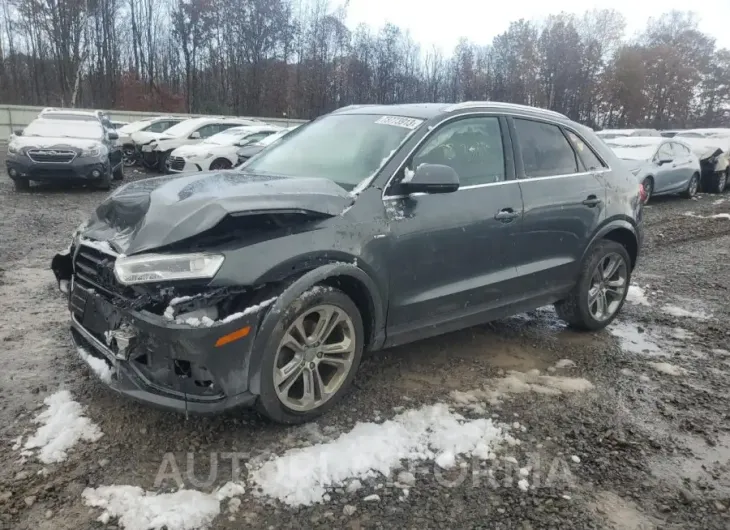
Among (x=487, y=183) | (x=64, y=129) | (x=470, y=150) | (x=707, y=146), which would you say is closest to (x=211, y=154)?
(x=64, y=129)

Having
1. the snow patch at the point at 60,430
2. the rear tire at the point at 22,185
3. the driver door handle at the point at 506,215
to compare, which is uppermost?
the driver door handle at the point at 506,215

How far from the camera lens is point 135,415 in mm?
3199

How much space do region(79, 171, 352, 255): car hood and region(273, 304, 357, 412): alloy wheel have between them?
23.1 inches

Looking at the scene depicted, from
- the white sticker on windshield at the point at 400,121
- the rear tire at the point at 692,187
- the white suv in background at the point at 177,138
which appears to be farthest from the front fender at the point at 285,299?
the rear tire at the point at 692,187

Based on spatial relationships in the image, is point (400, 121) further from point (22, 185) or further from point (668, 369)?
point (22, 185)

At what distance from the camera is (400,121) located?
3.88 m

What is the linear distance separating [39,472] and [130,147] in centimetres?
1747

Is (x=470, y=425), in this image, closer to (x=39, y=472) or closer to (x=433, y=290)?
(x=433, y=290)

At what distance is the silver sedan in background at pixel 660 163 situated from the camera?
13.4 meters

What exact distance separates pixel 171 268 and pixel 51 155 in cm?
1031

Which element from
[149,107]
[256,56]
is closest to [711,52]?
[256,56]

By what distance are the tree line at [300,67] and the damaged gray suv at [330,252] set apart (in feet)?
127

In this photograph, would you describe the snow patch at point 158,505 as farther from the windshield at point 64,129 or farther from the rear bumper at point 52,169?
the windshield at point 64,129

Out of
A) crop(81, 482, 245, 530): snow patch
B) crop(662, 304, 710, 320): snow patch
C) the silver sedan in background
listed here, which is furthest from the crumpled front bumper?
the silver sedan in background
